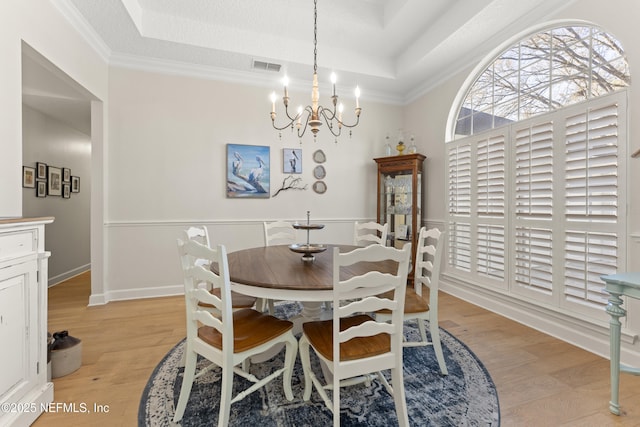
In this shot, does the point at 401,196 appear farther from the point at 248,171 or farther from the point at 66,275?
the point at 66,275

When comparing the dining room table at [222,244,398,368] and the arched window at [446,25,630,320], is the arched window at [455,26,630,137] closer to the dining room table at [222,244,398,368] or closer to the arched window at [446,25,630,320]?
the arched window at [446,25,630,320]

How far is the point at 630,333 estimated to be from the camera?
2.12 metres

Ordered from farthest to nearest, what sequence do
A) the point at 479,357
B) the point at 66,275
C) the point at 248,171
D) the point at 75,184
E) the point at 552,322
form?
1. the point at 75,184
2. the point at 66,275
3. the point at 248,171
4. the point at 552,322
5. the point at 479,357

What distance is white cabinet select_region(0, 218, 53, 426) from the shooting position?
1.44 meters

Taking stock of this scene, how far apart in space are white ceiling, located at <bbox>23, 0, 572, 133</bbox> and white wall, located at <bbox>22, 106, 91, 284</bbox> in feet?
6.57

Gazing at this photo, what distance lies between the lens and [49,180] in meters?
4.46

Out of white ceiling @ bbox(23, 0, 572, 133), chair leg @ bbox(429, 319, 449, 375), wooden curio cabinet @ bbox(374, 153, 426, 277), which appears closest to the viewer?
chair leg @ bbox(429, 319, 449, 375)

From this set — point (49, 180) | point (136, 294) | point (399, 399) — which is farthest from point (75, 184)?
point (399, 399)

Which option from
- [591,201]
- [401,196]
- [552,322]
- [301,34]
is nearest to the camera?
[591,201]

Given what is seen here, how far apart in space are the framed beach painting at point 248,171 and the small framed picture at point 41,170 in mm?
2897

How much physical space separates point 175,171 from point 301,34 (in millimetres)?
2294

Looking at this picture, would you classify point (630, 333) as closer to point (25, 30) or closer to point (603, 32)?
point (603, 32)

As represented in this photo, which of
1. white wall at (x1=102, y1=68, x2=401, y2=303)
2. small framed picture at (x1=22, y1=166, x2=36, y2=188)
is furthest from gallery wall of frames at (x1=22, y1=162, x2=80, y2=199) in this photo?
white wall at (x1=102, y1=68, x2=401, y2=303)

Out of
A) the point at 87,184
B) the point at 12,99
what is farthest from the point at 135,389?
the point at 87,184
